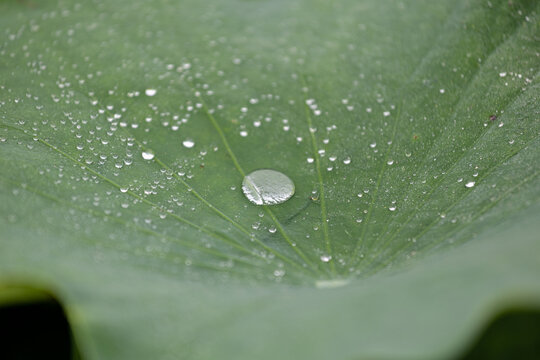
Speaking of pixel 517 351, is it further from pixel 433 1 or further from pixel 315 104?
pixel 433 1

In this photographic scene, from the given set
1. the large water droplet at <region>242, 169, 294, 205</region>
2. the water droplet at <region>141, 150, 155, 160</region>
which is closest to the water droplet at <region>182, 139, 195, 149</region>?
the water droplet at <region>141, 150, 155, 160</region>

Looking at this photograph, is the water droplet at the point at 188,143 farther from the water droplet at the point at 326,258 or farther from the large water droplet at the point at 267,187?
the water droplet at the point at 326,258

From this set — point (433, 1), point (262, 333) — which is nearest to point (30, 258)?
point (262, 333)

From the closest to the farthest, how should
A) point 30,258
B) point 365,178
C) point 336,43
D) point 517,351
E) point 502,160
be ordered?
point 30,258 < point 517,351 < point 502,160 < point 365,178 < point 336,43

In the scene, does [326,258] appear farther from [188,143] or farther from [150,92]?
[150,92]

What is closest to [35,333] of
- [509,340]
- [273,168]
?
[273,168]

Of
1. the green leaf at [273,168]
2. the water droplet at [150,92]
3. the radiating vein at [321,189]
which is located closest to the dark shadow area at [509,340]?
the green leaf at [273,168]

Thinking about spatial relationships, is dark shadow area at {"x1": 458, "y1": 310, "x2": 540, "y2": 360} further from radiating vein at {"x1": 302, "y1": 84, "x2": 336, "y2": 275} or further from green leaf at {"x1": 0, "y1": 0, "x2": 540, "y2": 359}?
radiating vein at {"x1": 302, "y1": 84, "x2": 336, "y2": 275}
